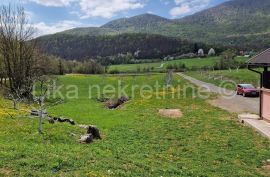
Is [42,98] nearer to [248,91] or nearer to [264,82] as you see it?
[264,82]

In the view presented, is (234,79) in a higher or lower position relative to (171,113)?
higher

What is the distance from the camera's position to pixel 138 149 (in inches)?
778

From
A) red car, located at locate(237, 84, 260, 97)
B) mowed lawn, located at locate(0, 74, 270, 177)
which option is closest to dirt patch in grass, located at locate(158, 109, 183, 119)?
mowed lawn, located at locate(0, 74, 270, 177)

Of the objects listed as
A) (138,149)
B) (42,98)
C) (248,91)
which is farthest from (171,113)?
(248,91)

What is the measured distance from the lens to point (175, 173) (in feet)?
47.0

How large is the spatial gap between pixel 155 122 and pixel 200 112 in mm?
7638

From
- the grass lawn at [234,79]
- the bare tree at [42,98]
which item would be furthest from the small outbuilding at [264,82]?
the grass lawn at [234,79]

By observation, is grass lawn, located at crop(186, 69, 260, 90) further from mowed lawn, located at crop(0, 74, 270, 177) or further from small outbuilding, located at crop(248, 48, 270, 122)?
mowed lawn, located at crop(0, 74, 270, 177)

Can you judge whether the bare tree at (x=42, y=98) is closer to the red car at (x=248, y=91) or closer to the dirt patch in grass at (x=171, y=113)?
the dirt patch in grass at (x=171, y=113)

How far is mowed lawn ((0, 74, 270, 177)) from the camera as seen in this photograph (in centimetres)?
1366

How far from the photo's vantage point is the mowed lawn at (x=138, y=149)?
13664 millimetres

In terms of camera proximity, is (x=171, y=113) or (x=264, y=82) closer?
(x=264, y=82)

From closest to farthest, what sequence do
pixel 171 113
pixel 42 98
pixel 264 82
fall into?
pixel 42 98 → pixel 264 82 → pixel 171 113

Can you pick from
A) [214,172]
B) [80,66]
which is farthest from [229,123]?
[80,66]
